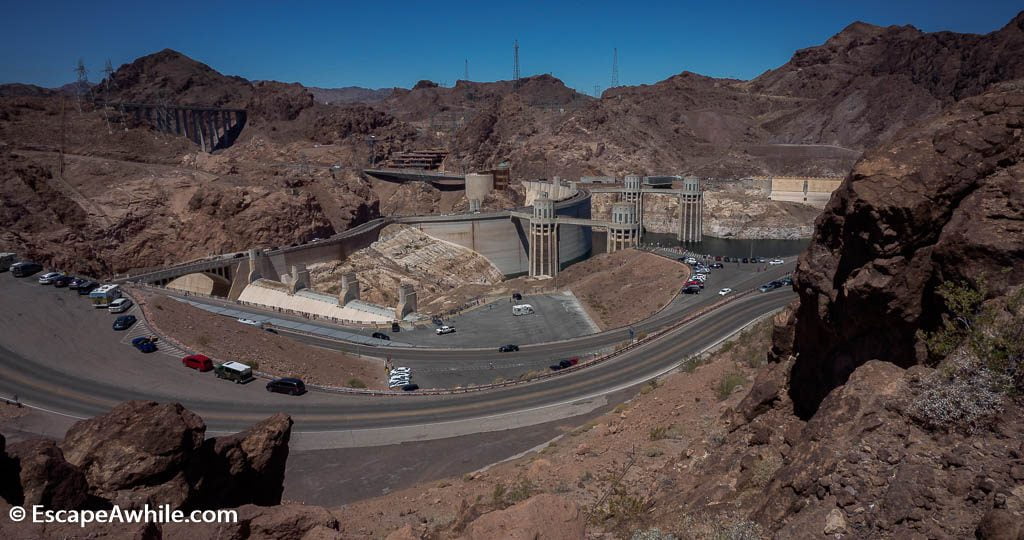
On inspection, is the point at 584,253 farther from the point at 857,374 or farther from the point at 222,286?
the point at 857,374

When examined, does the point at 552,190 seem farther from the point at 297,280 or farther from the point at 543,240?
the point at 297,280

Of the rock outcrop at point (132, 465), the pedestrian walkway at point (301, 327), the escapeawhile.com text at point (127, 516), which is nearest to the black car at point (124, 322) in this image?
the pedestrian walkway at point (301, 327)

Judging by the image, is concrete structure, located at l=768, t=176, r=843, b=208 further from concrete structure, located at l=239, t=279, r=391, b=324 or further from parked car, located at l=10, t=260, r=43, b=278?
parked car, located at l=10, t=260, r=43, b=278

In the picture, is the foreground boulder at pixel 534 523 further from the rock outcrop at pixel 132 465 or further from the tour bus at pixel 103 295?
the tour bus at pixel 103 295

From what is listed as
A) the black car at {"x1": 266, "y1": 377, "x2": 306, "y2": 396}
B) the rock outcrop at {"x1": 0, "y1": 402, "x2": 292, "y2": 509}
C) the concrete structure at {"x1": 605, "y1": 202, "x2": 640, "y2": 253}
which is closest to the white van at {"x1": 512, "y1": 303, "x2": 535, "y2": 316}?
the black car at {"x1": 266, "y1": 377, "x2": 306, "y2": 396}

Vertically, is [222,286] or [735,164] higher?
[735,164]

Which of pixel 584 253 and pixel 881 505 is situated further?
pixel 584 253

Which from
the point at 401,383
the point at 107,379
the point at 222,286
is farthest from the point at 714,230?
the point at 107,379

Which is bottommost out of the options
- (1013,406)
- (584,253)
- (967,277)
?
(584,253)
